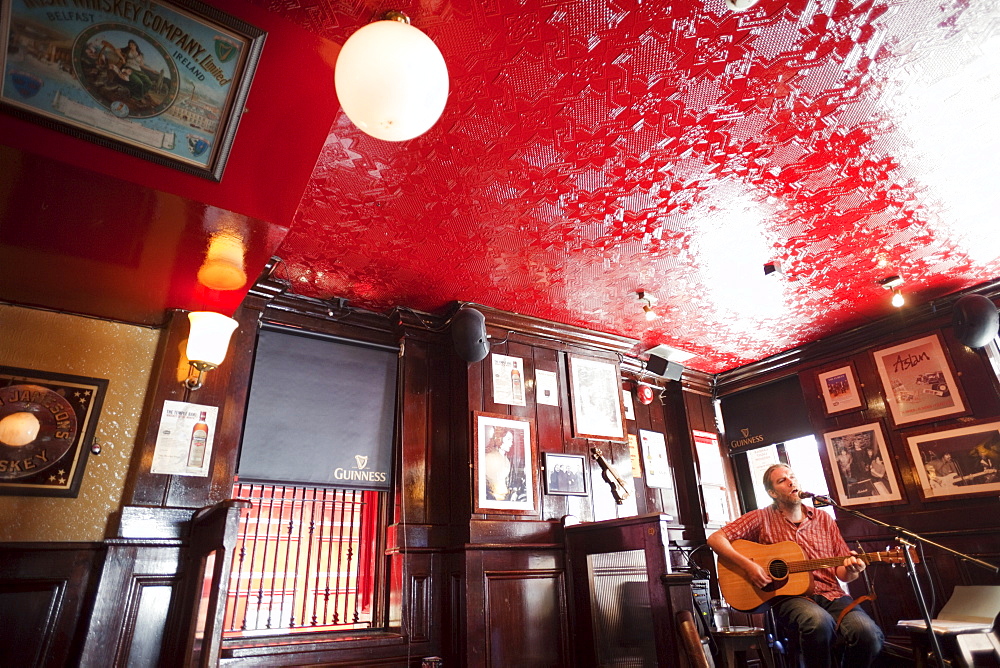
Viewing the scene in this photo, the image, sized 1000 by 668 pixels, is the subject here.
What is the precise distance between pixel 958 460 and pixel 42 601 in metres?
7.59

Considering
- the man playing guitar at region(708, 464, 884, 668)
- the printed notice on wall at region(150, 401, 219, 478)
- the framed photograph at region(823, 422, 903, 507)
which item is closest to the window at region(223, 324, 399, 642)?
the printed notice on wall at region(150, 401, 219, 478)

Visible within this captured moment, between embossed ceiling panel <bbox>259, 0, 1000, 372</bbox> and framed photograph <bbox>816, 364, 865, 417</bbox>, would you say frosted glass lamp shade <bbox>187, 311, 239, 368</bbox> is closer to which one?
embossed ceiling panel <bbox>259, 0, 1000, 372</bbox>

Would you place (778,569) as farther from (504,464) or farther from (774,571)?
(504,464)

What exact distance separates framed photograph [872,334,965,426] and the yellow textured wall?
714 centimetres

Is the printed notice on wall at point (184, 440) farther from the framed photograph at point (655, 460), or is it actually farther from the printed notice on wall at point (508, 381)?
the framed photograph at point (655, 460)

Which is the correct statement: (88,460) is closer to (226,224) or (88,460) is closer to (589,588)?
(226,224)

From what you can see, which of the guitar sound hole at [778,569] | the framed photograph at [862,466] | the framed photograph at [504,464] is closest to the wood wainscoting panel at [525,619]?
the framed photograph at [504,464]

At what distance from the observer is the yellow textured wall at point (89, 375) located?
3.56 metres

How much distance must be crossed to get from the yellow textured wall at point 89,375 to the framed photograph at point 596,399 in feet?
13.0

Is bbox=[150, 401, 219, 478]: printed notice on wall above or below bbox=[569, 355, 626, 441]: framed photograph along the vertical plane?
below

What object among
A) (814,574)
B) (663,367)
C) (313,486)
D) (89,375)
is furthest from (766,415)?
(89,375)

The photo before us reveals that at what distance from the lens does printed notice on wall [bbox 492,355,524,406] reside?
5.57m

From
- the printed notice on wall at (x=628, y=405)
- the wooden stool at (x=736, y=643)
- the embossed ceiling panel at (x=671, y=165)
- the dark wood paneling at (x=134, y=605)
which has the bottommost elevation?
the wooden stool at (x=736, y=643)

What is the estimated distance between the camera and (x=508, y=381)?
5.67 meters
